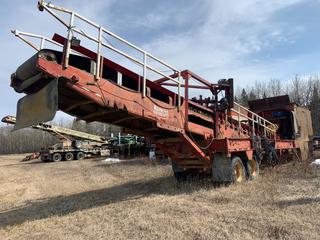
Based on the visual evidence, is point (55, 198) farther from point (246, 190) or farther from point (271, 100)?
point (271, 100)

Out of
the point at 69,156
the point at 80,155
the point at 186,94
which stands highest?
the point at 186,94

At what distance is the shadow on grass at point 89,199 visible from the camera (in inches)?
323

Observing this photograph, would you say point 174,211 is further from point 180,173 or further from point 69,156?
point 69,156

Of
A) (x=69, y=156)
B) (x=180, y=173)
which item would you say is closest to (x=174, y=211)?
(x=180, y=173)

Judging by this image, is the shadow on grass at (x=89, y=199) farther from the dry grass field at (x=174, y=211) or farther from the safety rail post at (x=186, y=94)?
the safety rail post at (x=186, y=94)

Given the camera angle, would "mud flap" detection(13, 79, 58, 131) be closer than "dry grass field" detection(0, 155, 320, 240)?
No

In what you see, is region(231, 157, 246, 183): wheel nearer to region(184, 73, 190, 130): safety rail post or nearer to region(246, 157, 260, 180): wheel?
region(246, 157, 260, 180): wheel

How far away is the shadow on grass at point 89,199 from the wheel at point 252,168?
5.18ft

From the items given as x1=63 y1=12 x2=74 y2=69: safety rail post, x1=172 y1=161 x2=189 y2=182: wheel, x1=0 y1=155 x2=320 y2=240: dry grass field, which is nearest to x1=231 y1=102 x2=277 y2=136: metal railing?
x1=0 y1=155 x2=320 y2=240: dry grass field

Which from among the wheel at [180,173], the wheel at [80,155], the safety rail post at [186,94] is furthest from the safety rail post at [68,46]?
the wheel at [80,155]

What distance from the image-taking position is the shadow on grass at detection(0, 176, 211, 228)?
820 cm

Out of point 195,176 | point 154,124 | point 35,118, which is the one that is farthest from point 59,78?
point 195,176

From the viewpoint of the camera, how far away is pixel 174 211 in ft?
23.9

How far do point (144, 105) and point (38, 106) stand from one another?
222cm
